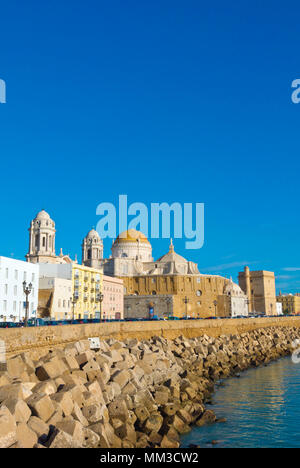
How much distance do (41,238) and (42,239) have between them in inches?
8.9

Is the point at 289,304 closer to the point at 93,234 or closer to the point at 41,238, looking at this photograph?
the point at 93,234

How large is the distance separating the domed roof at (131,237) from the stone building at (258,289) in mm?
29267

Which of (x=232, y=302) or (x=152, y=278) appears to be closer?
(x=232, y=302)

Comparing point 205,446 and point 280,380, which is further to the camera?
point 280,380

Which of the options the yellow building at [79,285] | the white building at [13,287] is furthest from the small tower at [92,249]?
the white building at [13,287]

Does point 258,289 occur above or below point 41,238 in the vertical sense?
below

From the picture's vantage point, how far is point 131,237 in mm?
100062

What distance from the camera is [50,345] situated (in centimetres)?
2362

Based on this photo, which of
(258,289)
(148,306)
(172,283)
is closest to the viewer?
(148,306)

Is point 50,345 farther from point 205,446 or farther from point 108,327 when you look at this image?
point 205,446

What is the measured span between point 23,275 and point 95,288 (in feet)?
62.5

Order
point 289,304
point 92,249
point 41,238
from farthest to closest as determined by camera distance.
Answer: point 289,304, point 92,249, point 41,238

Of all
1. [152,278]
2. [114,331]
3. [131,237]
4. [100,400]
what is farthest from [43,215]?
[100,400]
